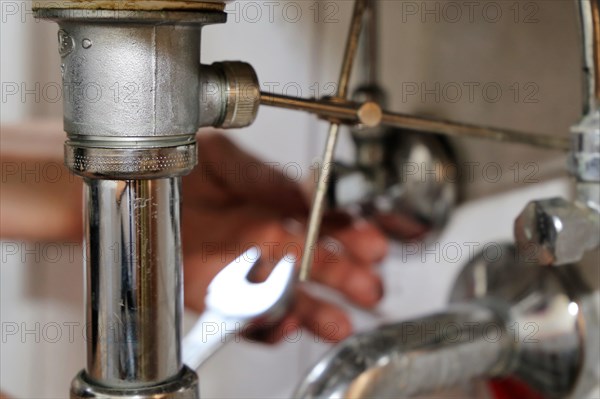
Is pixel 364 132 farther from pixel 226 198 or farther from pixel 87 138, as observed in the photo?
pixel 87 138

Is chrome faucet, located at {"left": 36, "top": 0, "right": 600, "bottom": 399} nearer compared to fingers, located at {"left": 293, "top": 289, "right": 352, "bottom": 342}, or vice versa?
chrome faucet, located at {"left": 36, "top": 0, "right": 600, "bottom": 399}

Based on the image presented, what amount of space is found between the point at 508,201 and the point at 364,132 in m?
0.11

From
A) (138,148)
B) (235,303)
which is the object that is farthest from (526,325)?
(138,148)

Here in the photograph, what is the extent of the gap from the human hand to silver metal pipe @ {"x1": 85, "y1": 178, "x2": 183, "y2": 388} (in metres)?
0.21

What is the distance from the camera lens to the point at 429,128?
412 mm

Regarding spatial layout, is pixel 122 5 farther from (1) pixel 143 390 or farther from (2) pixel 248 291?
(2) pixel 248 291

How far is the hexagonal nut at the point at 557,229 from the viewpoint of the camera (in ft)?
1.21

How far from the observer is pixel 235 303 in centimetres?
55

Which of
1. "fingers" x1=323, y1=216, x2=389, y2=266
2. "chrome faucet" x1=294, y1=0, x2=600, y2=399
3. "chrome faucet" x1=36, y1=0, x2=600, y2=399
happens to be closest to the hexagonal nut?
"chrome faucet" x1=294, y1=0, x2=600, y2=399

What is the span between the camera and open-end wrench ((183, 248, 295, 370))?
0.54m

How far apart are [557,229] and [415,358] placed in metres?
0.11

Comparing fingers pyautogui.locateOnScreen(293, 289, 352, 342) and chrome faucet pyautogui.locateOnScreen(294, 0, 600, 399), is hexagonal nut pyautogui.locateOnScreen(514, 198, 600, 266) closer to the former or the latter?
chrome faucet pyautogui.locateOnScreen(294, 0, 600, 399)

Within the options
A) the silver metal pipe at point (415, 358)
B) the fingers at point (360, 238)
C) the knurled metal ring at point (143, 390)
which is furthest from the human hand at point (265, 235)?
the knurled metal ring at point (143, 390)

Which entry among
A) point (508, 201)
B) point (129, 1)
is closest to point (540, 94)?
point (508, 201)
